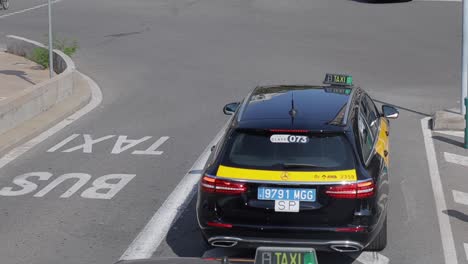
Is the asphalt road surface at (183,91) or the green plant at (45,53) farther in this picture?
the green plant at (45,53)

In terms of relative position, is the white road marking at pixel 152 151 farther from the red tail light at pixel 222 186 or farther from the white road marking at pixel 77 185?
the red tail light at pixel 222 186

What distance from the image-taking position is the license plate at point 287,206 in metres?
8.15

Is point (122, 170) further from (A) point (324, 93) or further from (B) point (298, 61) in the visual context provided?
(B) point (298, 61)

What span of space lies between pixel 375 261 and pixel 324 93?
1.95 m

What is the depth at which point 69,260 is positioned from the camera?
9.27m

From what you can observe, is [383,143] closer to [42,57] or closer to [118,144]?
[118,144]

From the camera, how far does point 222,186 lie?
8.34 metres

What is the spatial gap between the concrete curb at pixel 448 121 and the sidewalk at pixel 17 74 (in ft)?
28.4

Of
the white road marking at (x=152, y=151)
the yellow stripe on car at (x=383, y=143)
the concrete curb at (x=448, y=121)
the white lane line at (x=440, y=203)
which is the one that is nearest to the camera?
the white lane line at (x=440, y=203)

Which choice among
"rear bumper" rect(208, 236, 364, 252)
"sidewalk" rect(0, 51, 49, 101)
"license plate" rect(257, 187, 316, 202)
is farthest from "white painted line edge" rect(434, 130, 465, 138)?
"sidewalk" rect(0, 51, 49, 101)

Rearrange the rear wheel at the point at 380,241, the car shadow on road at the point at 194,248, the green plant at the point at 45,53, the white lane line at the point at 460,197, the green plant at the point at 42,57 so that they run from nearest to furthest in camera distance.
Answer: the rear wheel at the point at 380,241 → the car shadow on road at the point at 194,248 → the white lane line at the point at 460,197 → the green plant at the point at 45,53 → the green plant at the point at 42,57

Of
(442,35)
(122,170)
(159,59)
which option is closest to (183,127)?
(122,170)

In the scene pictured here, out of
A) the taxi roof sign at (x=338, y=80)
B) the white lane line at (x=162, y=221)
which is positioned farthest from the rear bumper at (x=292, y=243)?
the taxi roof sign at (x=338, y=80)

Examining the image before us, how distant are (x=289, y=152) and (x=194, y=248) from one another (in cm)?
182
